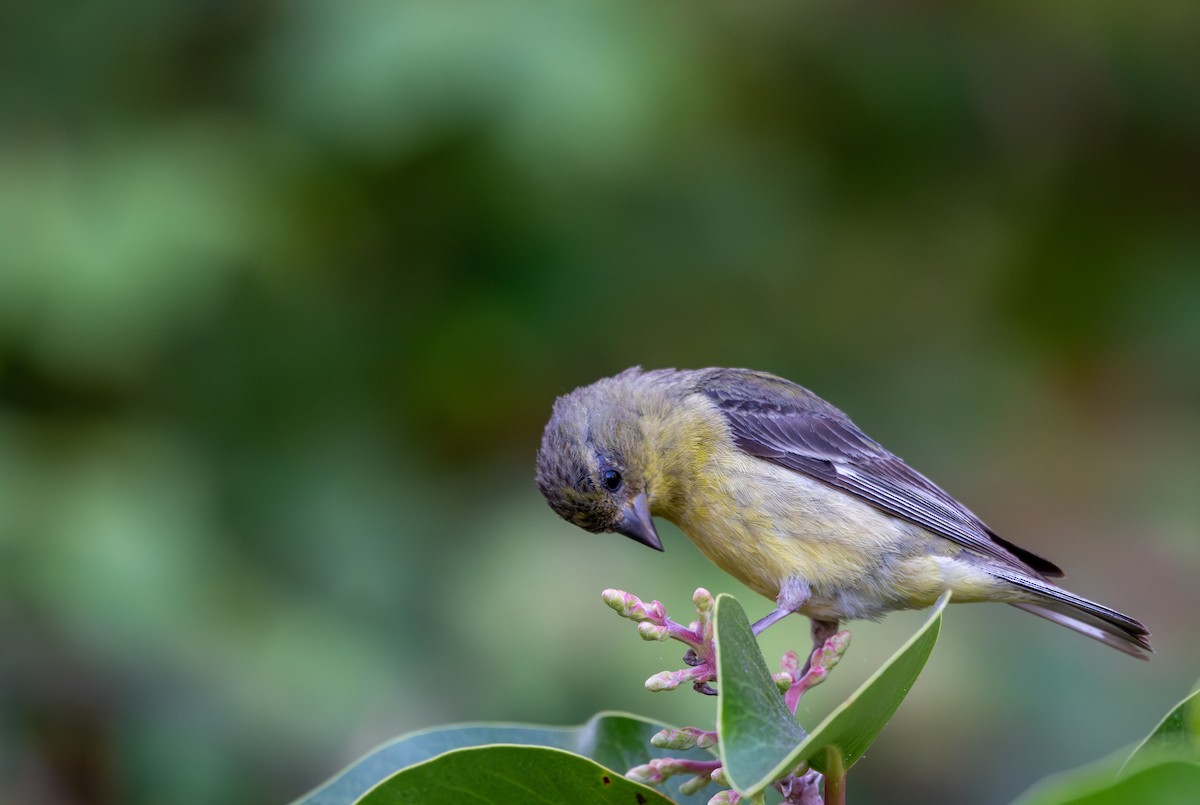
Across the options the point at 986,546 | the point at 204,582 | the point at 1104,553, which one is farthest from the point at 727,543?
the point at 1104,553

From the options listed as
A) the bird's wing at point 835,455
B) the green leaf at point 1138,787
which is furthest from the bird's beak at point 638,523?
the green leaf at point 1138,787

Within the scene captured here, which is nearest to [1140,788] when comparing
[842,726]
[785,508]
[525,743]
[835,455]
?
[842,726]

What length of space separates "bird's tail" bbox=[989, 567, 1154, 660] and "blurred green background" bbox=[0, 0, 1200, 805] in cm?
167

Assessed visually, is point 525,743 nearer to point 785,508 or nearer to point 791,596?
point 791,596

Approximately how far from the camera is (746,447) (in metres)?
4.02

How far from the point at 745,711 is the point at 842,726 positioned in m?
0.16

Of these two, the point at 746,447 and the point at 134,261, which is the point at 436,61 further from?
the point at 746,447

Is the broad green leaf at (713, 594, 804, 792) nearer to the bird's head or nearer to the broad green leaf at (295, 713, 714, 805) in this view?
the broad green leaf at (295, 713, 714, 805)

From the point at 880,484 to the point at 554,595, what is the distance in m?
2.34

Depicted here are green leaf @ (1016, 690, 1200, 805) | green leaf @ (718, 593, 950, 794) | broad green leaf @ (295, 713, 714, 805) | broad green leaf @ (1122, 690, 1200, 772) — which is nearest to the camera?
green leaf @ (1016, 690, 1200, 805)

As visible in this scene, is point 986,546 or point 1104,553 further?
point 1104,553

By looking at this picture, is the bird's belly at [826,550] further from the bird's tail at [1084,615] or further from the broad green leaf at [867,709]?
the broad green leaf at [867,709]

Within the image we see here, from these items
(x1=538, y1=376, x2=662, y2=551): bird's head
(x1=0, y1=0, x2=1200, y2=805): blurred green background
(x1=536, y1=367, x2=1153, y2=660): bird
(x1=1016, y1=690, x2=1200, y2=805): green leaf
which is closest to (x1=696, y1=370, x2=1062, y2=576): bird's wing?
(x1=536, y1=367, x2=1153, y2=660): bird

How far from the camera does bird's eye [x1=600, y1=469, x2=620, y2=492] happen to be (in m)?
3.84
